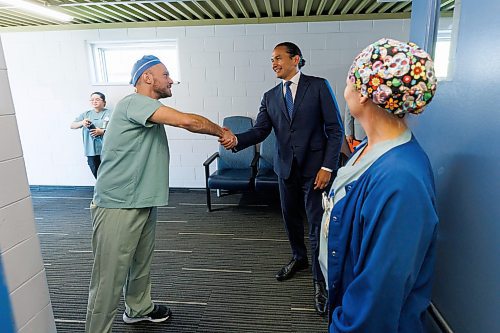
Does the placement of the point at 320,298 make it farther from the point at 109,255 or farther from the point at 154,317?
the point at 109,255

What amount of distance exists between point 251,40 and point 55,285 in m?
3.62

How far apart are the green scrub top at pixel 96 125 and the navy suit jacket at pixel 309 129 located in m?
2.89

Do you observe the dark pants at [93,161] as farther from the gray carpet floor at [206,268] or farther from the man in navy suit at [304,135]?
the man in navy suit at [304,135]

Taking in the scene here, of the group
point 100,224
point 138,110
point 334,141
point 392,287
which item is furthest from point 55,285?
point 392,287

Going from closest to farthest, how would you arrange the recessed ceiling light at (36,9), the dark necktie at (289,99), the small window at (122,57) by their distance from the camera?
the dark necktie at (289,99)
the recessed ceiling light at (36,9)
the small window at (122,57)

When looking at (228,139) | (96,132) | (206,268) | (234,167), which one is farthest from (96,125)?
(228,139)

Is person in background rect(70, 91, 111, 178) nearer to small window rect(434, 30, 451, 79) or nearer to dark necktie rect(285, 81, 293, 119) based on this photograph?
dark necktie rect(285, 81, 293, 119)

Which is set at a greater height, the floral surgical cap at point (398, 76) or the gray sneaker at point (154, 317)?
the floral surgical cap at point (398, 76)

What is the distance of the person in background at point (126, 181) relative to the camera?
1.80 meters

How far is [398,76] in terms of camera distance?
88 cm

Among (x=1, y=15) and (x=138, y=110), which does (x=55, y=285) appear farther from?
(x=1, y=15)

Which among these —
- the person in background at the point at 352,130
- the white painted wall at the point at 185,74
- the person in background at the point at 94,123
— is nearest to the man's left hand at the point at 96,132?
the person in background at the point at 94,123

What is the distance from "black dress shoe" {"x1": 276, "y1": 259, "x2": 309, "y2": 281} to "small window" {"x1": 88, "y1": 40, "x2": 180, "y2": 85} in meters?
3.20

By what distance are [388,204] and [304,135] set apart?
4.98 feet
